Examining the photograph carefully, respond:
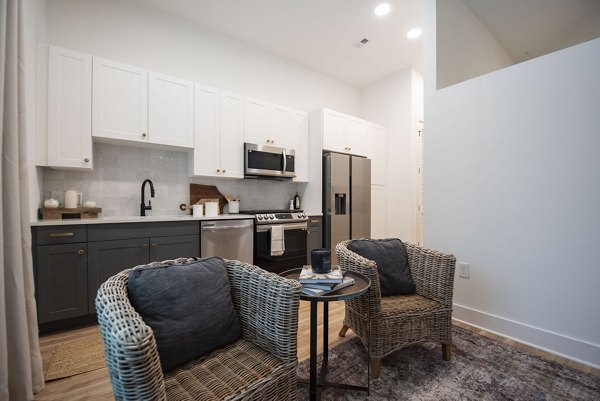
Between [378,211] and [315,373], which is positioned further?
[378,211]

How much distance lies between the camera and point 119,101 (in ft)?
8.82

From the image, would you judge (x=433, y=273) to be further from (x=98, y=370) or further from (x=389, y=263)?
(x=98, y=370)

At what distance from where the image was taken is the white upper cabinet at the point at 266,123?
3.57 m

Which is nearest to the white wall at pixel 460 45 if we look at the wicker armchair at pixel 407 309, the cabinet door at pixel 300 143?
the wicker armchair at pixel 407 309

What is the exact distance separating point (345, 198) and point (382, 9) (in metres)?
2.38

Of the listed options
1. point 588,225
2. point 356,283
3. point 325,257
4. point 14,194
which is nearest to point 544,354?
point 588,225

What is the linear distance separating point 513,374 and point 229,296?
1.83 metres

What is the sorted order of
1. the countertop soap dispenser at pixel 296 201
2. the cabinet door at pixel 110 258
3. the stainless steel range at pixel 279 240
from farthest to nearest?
the countertop soap dispenser at pixel 296 201
the stainless steel range at pixel 279 240
the cabinet door at pixel 110 258

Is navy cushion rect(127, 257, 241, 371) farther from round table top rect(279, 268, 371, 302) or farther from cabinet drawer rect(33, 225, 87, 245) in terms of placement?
cabinet drawer rect(33, 225, 87, 245)

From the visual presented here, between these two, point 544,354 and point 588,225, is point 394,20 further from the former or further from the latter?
point 544,354

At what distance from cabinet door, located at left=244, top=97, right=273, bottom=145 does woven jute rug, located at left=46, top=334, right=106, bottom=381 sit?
255cm

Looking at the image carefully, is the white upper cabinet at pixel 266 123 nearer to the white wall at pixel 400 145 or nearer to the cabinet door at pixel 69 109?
the cabinet door at pixel 69 109

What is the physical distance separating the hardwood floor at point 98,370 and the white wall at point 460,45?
7.83 ft

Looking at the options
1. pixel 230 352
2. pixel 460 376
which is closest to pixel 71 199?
pixel 230 352
